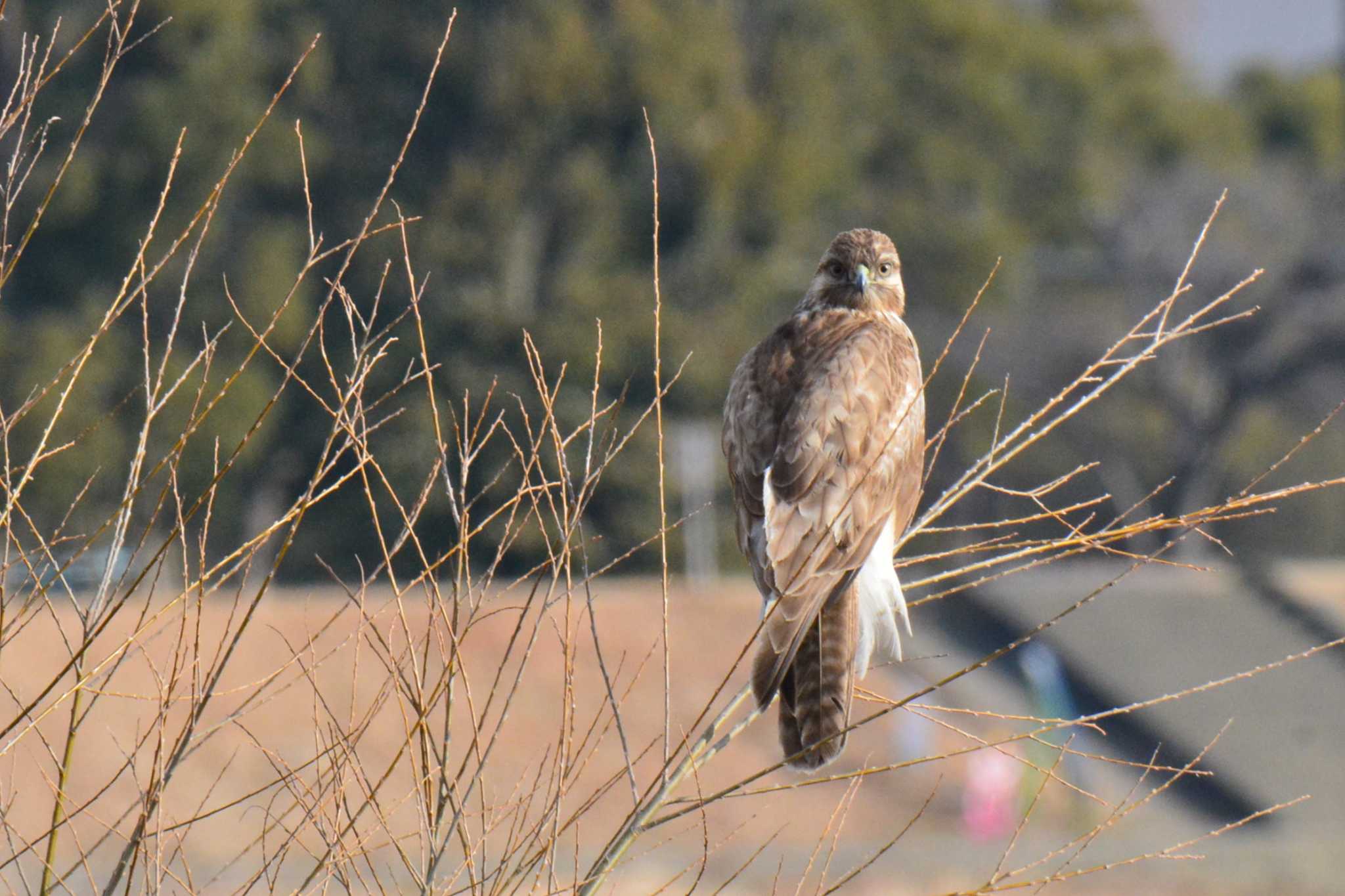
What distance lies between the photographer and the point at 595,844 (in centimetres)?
1888

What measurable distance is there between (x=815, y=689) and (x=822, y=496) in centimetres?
56

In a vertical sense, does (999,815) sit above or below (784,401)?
below

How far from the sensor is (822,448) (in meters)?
3.83

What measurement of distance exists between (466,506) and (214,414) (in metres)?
23.4

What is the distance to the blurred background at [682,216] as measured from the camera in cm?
2753

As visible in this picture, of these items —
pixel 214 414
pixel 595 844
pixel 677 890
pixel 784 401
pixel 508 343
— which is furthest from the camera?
pixel 508 343

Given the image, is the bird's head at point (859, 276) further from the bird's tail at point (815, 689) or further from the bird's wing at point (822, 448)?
the bird's tail at point (815, 689)

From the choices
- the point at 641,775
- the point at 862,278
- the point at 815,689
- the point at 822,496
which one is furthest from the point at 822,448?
the point at 641,775

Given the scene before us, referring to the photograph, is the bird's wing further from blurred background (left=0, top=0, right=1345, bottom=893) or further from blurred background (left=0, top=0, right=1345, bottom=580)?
blurred background (left=0, top=0, right=1345, bottom=580)

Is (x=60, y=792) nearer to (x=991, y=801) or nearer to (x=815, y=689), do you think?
(x=815, y=689)

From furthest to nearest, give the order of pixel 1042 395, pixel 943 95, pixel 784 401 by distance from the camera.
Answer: pixel 943 95
pixel 1042 395
pixel 784 401

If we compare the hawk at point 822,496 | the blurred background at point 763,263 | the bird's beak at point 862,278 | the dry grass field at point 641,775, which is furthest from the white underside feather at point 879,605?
the blurred background at point 763,263

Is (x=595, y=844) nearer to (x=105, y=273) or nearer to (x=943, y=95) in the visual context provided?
(x=105, y=273)

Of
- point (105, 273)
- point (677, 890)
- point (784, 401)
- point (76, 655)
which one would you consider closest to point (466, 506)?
point (76, 655)
